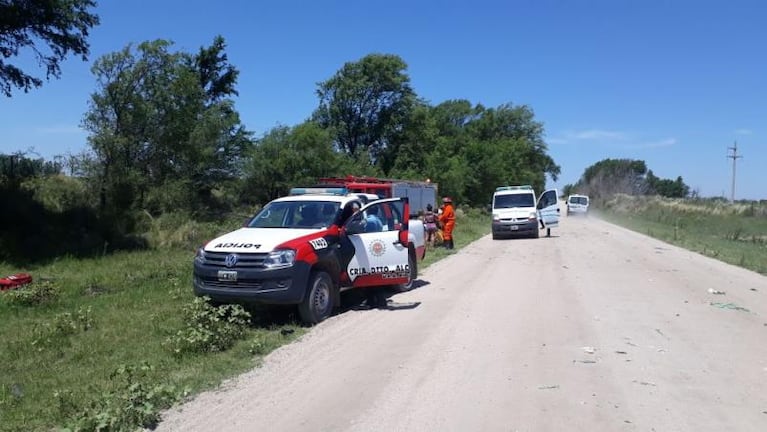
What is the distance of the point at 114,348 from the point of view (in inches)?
298

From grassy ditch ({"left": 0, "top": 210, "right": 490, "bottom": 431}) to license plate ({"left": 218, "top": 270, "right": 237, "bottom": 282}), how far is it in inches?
17.1

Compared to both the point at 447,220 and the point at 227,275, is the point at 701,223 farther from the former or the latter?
the point at 227,275

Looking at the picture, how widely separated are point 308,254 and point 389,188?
16920 mm

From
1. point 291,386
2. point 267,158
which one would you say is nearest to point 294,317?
point 291,386

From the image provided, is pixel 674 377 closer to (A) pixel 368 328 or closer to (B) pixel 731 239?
(A) pixel 368 328

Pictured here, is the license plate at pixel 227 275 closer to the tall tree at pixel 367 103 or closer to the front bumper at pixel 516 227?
the front bumper at pixel 516 227

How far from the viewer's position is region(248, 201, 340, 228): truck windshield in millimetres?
9797

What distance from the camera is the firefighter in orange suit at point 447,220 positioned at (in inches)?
806

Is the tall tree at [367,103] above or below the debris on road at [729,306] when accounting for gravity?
above

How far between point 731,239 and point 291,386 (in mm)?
35149

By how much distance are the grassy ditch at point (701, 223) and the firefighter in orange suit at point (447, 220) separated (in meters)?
9.09

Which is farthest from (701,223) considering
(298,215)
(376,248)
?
(298,215)

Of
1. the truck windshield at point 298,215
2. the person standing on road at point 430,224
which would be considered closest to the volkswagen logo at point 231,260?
the truck windshield at point 298,215

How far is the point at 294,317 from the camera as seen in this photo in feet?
30.3
